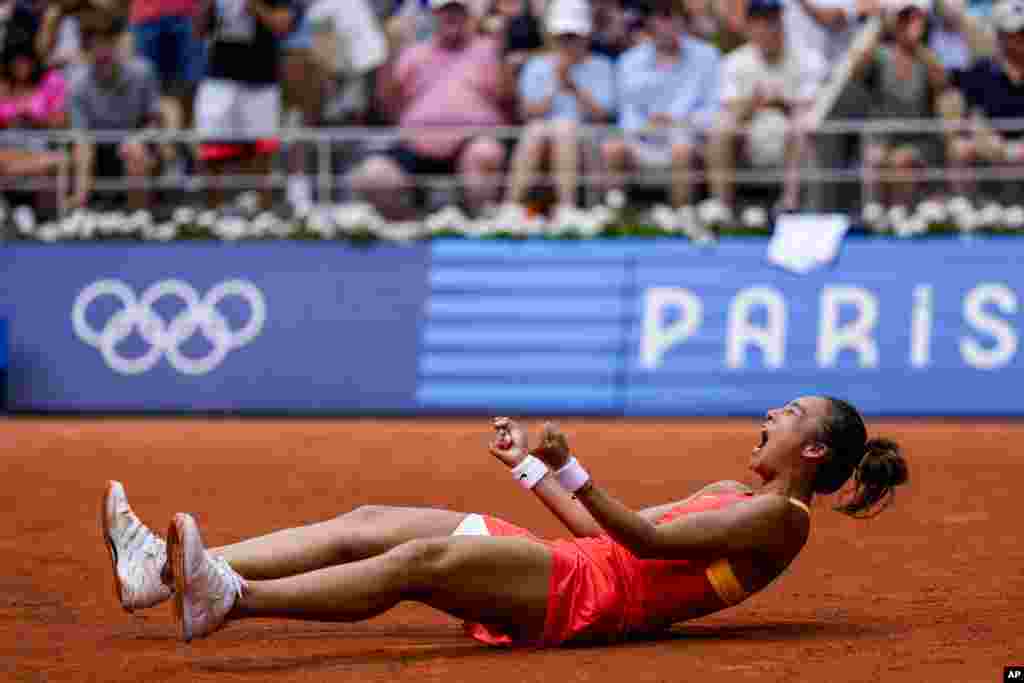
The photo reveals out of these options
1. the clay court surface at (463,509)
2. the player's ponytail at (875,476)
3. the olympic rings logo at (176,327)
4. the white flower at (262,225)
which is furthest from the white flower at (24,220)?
the player's ponytail at (875,476)

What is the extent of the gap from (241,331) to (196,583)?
35.2 feet

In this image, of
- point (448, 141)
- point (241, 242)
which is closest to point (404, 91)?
point (448, 141)

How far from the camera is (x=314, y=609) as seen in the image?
538cm

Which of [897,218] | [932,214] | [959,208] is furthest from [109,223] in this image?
[959,208]

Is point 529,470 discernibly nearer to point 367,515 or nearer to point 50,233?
point 367,515

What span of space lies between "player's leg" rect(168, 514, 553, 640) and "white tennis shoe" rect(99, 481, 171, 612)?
324 mm

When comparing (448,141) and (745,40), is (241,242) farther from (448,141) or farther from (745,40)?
(745,40)

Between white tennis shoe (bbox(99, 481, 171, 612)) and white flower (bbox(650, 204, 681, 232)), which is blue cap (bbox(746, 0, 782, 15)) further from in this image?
white tennis shoe (bbox(99, 481, 171, 612))

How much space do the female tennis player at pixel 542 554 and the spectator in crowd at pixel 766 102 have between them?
9.66m

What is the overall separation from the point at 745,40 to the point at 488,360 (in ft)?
12.4

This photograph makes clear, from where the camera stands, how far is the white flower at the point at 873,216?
50.3 ft

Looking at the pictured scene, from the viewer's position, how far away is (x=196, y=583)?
5.23 meters

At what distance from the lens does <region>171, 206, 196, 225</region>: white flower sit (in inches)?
634

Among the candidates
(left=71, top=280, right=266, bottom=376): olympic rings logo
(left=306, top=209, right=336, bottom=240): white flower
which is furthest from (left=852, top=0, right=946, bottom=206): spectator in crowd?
(left=71, top=280, right=266, bottom=376): olympic rings logo
